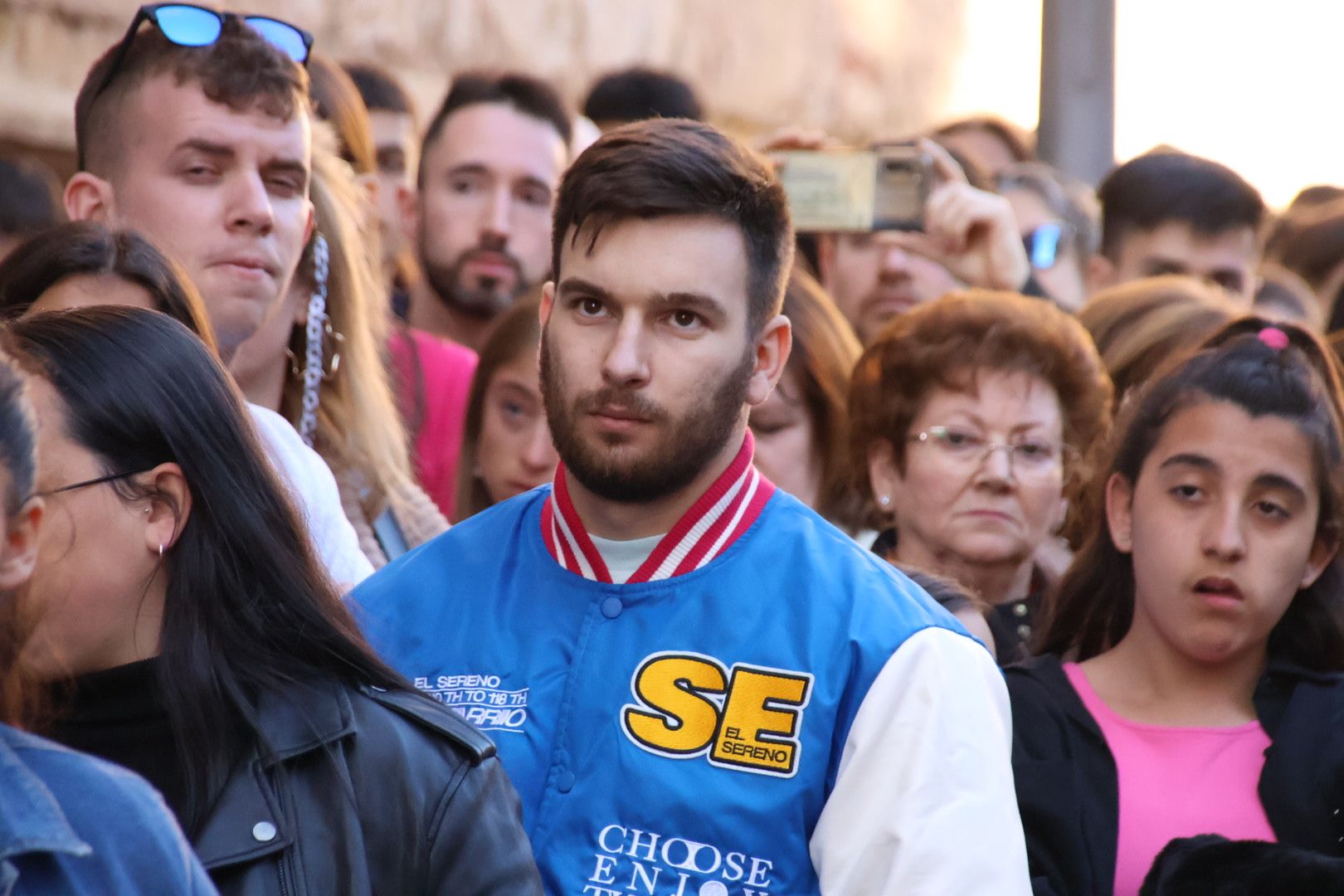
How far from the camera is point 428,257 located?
581cm

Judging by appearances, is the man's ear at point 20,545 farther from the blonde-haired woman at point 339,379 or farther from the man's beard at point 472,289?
the man's beard at point 472,289

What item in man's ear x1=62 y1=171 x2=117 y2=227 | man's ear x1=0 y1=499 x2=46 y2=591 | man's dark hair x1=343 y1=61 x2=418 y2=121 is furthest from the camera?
man's dark hair x1=343 y1=61 x2=418 y2=121

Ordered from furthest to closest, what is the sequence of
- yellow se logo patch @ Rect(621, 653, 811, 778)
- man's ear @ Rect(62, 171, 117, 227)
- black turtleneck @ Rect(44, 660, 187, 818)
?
man's ear @ Rect(62, 171, 117, 227)
yellow se logo patch @ Rect(621, 653, 811, 778)
black turtleneck @ Rect(44, 660, 187, 818)

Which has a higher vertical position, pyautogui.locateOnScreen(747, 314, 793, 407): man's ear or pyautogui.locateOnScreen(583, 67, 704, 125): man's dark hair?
pyautogui.locateOnScreen(583, 67, 704, 125): man's dark hair

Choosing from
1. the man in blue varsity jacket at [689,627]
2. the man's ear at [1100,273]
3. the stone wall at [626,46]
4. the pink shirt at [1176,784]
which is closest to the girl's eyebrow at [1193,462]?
the pink shirt at [1176,784]

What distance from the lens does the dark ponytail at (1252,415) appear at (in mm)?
3656

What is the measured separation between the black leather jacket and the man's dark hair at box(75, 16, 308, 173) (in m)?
1.67

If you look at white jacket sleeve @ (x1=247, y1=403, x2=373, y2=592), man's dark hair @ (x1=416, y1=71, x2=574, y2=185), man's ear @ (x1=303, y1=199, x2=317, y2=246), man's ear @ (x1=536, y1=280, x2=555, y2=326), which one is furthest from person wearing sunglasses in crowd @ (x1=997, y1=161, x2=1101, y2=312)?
man's ear @ (x1=536, y1=280, x2=555, y2=326)

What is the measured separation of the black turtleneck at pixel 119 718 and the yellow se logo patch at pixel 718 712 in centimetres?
68

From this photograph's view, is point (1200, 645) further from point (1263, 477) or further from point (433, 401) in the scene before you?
point (433, 401)

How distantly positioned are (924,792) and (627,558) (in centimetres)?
62

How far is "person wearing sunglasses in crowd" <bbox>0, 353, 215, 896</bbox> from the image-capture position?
71.5 inches

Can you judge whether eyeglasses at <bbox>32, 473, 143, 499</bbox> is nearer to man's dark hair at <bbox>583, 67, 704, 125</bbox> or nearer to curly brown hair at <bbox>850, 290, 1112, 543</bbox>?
curly brown hair at <bbox>850, 290, 1112, 543</bbox>

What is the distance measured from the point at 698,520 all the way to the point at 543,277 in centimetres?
303
